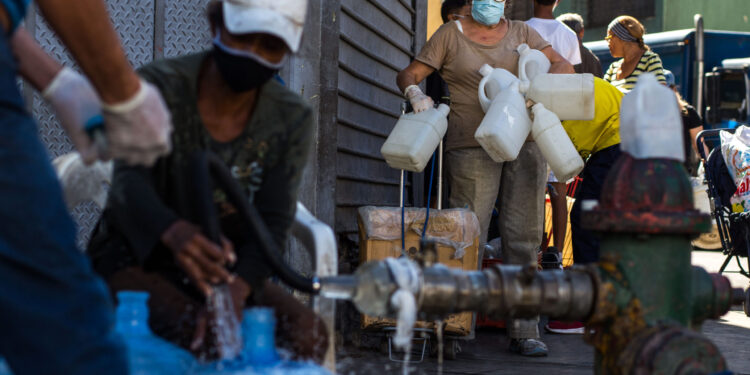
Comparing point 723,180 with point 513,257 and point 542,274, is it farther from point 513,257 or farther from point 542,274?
point 542,274

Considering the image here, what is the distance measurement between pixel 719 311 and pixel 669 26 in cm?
1976

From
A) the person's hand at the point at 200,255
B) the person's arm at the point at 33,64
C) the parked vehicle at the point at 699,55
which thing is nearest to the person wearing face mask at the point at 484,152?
the person's hand at the point at 200,255

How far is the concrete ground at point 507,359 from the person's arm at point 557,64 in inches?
63.6

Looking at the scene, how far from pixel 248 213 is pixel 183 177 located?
0.30 meters

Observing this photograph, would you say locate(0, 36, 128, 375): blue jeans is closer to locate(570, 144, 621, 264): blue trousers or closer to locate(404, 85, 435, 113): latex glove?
locate(404, 85, 435, 113): latex glove

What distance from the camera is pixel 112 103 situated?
157 centimetres

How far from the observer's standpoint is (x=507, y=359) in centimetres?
446

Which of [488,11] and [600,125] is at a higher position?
[488,11]

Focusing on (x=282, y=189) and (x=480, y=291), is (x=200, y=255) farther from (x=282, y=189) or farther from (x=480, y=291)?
(x=480, y=291)

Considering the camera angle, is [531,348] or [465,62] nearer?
[531,348]

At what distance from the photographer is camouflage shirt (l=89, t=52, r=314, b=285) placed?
2125mm

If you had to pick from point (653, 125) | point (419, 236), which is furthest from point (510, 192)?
point (653, 125)

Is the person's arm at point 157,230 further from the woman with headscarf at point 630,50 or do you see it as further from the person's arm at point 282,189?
the woman with headscarf at point 630,50

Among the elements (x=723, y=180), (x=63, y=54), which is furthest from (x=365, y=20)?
(x=723, y=180)
